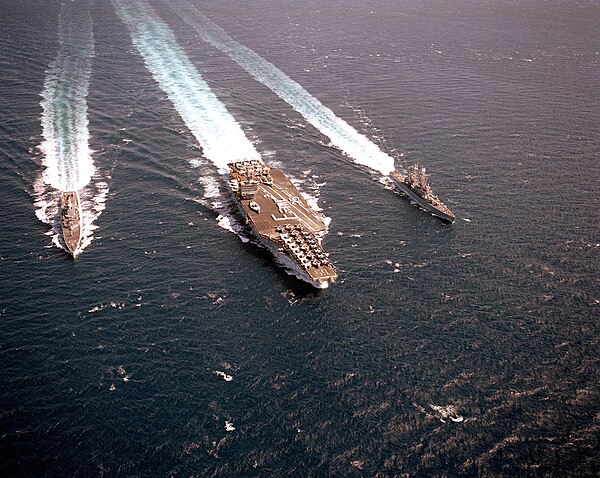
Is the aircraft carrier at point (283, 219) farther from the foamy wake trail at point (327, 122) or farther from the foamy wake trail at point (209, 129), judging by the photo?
the foamy wake trail at point (327, 122)

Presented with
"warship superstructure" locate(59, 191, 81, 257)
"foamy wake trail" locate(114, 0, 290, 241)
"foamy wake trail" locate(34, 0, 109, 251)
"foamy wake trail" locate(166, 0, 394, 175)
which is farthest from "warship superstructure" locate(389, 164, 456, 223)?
"warship superstructure" locate(59, 191, 81, 257)

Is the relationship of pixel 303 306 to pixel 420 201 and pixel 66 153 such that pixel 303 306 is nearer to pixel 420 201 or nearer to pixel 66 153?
pixel 420 201

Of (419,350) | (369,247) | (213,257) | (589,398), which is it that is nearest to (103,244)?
(213,257)

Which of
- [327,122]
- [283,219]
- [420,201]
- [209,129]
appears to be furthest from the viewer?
[327,122]

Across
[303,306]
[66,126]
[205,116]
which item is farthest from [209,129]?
[303,306]

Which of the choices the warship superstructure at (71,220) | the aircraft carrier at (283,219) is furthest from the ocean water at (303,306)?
the aircraft carrier at (283,219)
